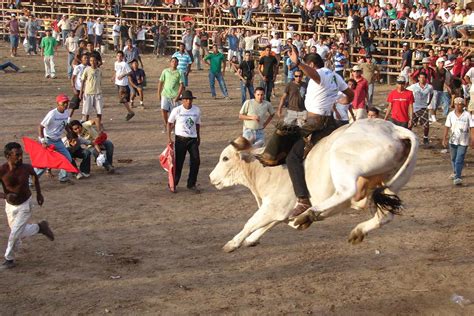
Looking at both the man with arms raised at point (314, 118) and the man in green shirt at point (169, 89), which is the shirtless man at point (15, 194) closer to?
the man with arms raised at point (314, 118)

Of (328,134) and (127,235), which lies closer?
(328,134)

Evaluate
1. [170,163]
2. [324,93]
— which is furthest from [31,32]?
[324,93]

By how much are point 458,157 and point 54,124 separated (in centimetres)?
716

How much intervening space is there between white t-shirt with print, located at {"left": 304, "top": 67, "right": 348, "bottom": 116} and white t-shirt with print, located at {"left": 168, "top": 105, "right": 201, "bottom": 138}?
5.39 m

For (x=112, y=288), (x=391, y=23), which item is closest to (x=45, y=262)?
(x=112, y=288)

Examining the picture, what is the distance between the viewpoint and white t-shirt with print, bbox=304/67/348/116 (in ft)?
27.8

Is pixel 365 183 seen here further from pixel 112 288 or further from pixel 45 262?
pixel 45 262

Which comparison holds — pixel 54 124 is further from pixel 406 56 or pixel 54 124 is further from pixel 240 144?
pixel 406 56

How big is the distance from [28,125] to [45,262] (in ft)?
31.6

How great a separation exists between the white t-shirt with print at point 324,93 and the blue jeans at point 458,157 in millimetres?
6421

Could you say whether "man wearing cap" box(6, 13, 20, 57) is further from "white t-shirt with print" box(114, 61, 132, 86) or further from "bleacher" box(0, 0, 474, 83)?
"white t-shirt with print" box(114, 61, 132, 86)

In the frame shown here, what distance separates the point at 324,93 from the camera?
852cm

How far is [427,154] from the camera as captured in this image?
17203 millimetres

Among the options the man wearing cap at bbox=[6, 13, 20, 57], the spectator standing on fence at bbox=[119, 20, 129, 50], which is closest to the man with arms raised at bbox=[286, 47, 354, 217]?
the man wearing cap at bbox=[6, 13, 20, 57]
